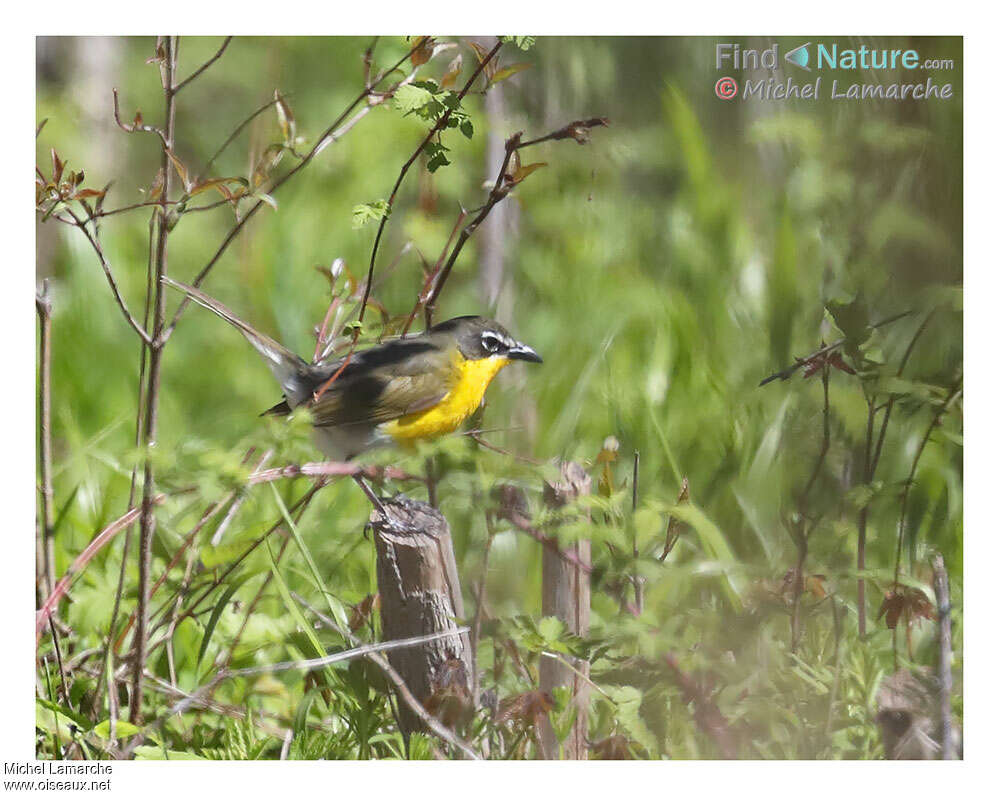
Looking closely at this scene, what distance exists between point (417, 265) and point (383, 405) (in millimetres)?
406

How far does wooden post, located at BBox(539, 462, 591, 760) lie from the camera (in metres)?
2.94

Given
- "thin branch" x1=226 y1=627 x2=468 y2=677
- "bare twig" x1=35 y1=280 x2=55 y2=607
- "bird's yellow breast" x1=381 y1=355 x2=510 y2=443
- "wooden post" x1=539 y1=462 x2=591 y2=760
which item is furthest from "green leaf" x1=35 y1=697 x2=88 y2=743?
"wooden post" x1=539 y1=462 x2=591 y2=760

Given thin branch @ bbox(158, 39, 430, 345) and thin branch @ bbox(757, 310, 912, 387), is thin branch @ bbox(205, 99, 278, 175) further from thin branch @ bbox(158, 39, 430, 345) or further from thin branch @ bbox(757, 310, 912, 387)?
thin branch @ bbox(757, 310, 912, 387)

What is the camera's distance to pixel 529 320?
3238 millimetres

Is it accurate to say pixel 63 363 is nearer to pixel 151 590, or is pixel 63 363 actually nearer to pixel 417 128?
pixel 151 590

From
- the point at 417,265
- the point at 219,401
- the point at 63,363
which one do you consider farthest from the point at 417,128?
the point at 63,363

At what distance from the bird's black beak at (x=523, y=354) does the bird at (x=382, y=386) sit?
0.11 meters

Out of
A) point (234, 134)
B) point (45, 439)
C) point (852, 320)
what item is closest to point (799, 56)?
point (852, 320)

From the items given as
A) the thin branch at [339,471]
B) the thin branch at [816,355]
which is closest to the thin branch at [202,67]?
the thin branch at [339,471]

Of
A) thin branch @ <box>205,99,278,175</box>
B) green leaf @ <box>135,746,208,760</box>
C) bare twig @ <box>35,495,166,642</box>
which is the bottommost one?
green leaf @ <box>135,746,208,760</box>

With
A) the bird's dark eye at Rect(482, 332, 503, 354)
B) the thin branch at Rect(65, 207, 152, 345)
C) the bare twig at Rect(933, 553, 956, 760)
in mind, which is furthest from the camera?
the bird's dark eye at Rect(482, 332, 503, 354)

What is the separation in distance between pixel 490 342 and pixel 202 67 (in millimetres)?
1017

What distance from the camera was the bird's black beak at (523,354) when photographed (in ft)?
10.3

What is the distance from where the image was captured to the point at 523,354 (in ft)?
10.3
